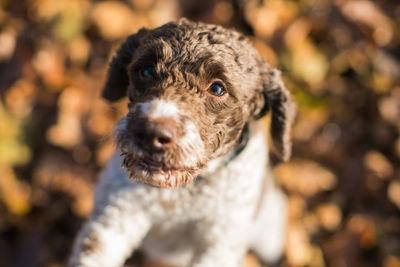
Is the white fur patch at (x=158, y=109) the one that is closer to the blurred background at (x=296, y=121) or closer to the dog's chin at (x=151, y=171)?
the dog's chin at (x=151, y=171)

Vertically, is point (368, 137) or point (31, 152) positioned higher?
point (31, 152)

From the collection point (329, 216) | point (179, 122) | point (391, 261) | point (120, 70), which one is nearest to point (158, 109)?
point (179, 122)

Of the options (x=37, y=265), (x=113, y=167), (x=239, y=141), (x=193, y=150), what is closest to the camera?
(x=193, y=150)

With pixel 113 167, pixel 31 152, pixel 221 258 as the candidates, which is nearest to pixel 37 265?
pixel 31 152

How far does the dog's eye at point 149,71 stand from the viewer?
202 centimetres

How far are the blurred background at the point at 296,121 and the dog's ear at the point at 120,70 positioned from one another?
69 centimetres

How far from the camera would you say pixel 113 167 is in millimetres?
2479

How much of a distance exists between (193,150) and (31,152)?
233cm

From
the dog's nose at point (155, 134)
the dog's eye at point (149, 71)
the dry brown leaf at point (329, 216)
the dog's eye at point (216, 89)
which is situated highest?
the dog's eye at point (149, 71)

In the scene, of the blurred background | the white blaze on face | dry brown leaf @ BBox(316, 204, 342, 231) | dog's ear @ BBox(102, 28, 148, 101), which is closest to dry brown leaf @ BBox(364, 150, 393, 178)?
the blurred background

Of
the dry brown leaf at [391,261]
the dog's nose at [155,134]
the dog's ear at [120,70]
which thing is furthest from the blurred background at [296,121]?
the dog's nose at [155,134]

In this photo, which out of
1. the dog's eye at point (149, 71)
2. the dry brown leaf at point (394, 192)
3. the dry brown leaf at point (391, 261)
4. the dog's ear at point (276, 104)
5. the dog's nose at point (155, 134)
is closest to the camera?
the dog's nose at point (155, 134)

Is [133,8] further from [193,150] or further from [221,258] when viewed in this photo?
[221,258]

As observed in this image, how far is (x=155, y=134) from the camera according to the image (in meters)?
1.69
